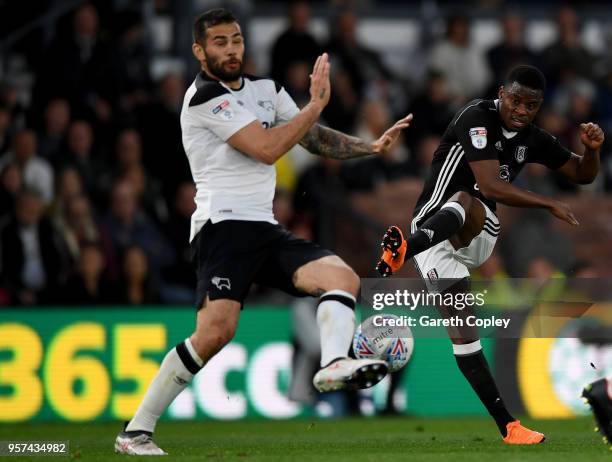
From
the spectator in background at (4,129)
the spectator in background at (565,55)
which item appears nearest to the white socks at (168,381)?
the spectator in background at (4,129)

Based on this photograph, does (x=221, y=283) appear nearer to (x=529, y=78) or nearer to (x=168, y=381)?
(x=168, y=381)

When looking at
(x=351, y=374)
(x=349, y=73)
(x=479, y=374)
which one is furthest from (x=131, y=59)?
(x=351, y=374)

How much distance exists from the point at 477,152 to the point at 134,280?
230 inches

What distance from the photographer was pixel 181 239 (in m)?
15.1

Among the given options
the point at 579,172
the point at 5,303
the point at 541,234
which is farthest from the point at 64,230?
the point at 579,172

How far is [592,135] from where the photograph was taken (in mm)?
9461

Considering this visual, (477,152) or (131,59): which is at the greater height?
(131,59)

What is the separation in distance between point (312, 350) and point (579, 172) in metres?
4.99

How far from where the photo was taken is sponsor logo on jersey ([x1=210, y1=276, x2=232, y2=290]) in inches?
336

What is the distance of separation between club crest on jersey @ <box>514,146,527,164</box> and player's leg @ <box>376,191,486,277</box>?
406mm

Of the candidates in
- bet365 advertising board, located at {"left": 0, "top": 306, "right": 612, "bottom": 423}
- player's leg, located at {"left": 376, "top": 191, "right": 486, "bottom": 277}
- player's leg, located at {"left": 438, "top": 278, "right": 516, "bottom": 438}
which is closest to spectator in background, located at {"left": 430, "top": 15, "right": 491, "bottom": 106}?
bet365 advertising board, located at {"left": 0, "top": 306, "right": 612, "bottom": 423}

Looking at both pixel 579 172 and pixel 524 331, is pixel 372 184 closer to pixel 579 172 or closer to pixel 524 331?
pixel 524 331

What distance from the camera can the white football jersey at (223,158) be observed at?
8.66m

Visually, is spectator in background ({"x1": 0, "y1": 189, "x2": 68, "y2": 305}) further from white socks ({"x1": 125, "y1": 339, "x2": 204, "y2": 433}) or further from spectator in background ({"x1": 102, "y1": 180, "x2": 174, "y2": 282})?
white socks ({"x1": 125, "y1": 339, "x2": 204, "y2": 433})
